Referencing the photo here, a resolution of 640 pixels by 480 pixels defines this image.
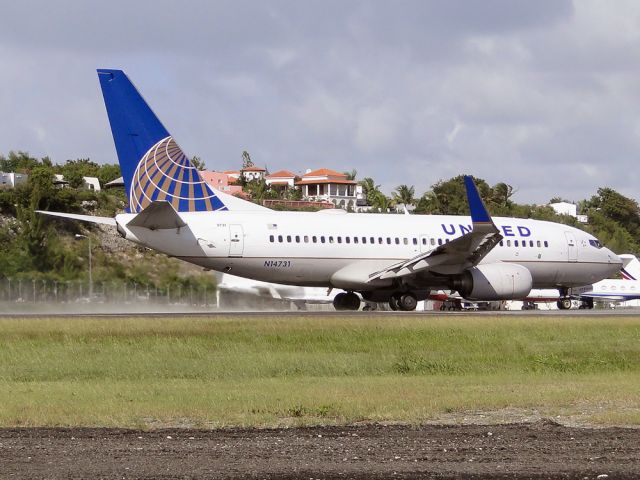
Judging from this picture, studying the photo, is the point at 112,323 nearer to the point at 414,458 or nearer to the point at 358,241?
the point at 358,241

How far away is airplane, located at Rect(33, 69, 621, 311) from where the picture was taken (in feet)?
126

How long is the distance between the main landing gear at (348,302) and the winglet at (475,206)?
6830mm

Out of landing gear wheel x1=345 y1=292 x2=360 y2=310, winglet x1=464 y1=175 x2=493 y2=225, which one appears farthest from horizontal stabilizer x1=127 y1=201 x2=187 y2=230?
winglet x1=464 y1=175 x2=493 y2=225

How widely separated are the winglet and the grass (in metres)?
5.43

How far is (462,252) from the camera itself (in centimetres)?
4059

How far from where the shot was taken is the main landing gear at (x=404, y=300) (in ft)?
138

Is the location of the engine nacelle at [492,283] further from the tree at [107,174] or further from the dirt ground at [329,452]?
the tree at [107,174]

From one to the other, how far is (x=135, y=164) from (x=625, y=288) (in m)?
42.9

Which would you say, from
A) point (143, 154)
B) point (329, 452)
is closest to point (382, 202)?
point (143, 154)

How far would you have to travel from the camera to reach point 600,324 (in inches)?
1277

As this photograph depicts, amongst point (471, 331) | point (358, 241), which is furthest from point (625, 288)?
point (471, 331)

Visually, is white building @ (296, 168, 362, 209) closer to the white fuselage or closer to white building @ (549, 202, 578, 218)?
white building @ (549, 202, 578, 218)

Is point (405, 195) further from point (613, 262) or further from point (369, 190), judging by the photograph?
point (613, 262)

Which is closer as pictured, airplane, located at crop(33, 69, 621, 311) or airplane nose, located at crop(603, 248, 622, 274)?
airplane, located at crop(33, 69, 621, 311)
